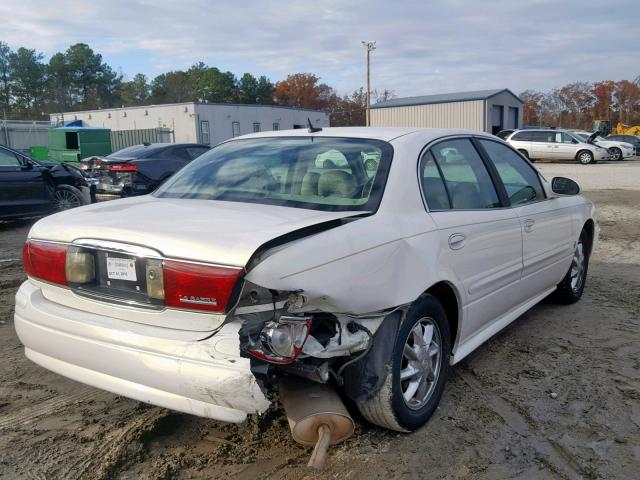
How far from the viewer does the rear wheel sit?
94.2 feet

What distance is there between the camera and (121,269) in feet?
8.91

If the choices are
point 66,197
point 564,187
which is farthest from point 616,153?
point 564,187

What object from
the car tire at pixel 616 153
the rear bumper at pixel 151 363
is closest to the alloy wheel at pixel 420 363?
the rear bumper at pixel 151 363

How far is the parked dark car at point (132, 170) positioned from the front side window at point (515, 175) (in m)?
8.64

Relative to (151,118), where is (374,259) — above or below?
below

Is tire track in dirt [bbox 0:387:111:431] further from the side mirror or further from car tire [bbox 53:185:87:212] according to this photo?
car tire [bbox 53:185:87:212]

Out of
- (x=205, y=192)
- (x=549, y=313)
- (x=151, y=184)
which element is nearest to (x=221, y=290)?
(x=205, y=192)

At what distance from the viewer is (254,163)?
3719 millimetres

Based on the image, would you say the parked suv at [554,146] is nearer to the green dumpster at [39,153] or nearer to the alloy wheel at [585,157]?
the alloy wheel at [585,157]

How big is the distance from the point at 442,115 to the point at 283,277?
44.3m

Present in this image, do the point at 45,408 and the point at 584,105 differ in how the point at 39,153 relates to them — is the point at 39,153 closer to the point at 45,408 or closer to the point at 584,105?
the point at 45,408

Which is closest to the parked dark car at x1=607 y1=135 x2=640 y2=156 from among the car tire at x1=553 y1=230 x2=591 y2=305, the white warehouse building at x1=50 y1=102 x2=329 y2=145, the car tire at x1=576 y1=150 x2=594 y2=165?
the car tire at x1=576 y1=150 x2=594 y2=165

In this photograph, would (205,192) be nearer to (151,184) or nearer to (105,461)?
(105,461)

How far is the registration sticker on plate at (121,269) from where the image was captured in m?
→ 2.68
